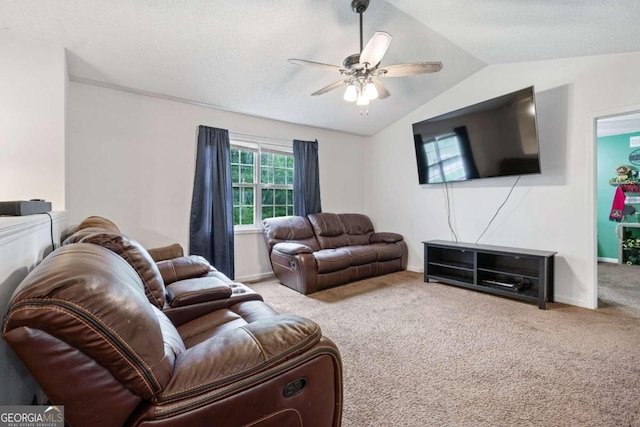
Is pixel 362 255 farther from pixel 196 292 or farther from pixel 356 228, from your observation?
pixel 196 292

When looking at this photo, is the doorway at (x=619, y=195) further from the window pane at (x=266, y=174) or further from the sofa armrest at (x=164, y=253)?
the sofa armrest at (x=164, y=253)

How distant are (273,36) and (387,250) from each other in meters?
3.19

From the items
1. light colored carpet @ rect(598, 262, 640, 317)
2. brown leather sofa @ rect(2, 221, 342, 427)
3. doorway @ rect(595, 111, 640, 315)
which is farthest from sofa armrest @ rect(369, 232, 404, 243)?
brown leather sofa @ rect(2, 221, 342, 427)

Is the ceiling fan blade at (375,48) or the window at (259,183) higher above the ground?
the ceiling fan blade at (375,48)

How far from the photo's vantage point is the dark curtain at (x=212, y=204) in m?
3.75

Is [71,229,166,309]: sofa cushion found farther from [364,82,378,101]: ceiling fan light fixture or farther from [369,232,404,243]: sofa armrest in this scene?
[369,232,404,243]: sofa armrest

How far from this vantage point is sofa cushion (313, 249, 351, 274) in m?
3.76

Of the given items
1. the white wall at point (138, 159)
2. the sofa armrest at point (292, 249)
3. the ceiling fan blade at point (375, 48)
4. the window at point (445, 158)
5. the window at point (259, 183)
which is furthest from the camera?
the window at point (259, 183)

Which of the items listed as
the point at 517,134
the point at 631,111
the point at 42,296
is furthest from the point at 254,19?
the point at 631,111

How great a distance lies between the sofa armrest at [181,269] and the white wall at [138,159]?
1.41 meters

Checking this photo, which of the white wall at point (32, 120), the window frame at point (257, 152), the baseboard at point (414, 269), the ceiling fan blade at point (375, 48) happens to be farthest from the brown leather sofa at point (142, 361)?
the baseboard at point (414, 269)

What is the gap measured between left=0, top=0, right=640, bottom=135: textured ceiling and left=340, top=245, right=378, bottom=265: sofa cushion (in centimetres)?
223

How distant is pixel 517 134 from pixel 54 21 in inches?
176

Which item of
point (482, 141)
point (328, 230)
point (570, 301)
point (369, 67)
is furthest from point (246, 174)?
point (570, 301)
